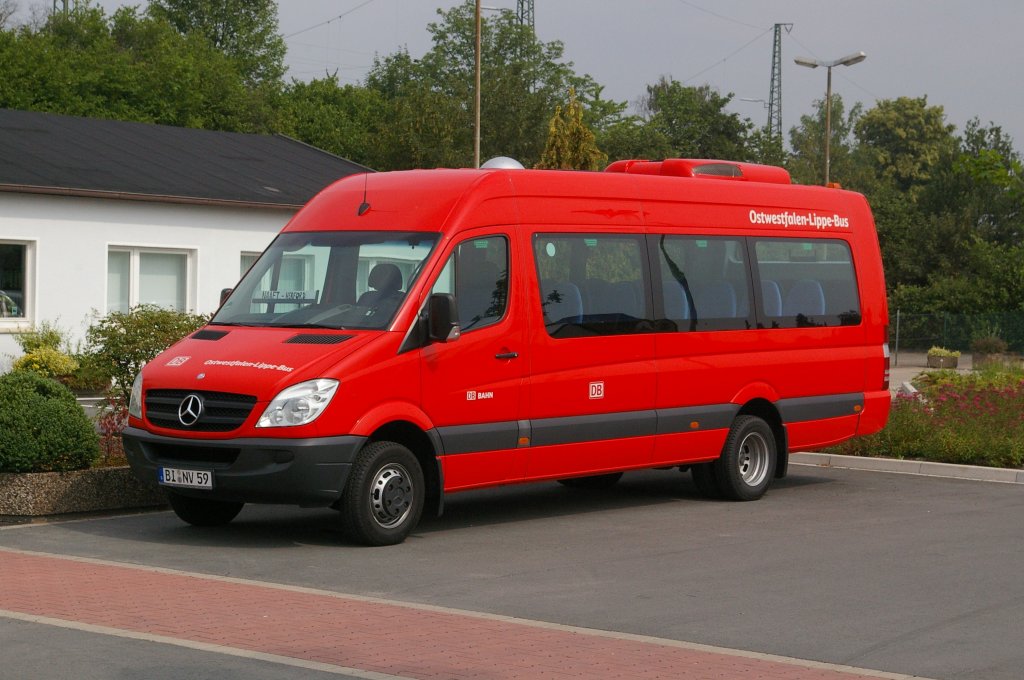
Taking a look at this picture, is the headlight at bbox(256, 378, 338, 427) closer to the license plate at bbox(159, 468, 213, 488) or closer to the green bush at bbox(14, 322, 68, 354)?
the license plate at bbox(159, 468, 213, 488)

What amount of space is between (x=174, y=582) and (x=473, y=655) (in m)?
2.66

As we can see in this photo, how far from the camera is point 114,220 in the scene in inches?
1061

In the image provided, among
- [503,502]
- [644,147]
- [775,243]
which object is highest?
[644,147]

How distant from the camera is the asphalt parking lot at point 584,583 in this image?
745 centimetres

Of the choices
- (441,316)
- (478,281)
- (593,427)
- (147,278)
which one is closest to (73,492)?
(441,316)

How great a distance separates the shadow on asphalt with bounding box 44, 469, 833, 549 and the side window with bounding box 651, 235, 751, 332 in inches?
66.5

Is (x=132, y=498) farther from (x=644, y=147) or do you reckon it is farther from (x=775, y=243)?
(x=644, y=147)

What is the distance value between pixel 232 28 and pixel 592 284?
7942 centimetres

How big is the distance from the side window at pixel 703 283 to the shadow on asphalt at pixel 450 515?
5.54ft

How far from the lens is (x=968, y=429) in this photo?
1725cm

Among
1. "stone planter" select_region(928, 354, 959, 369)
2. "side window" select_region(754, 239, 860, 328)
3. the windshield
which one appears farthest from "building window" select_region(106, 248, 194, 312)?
"stone planter" select_region(928, 354, 959, 369)

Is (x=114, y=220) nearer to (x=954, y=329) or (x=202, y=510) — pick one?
(x=202, y=510)

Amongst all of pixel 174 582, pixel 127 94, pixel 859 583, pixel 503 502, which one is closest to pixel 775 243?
pixel 503 502

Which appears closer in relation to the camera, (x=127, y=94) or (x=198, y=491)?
(x=198, y=491)
